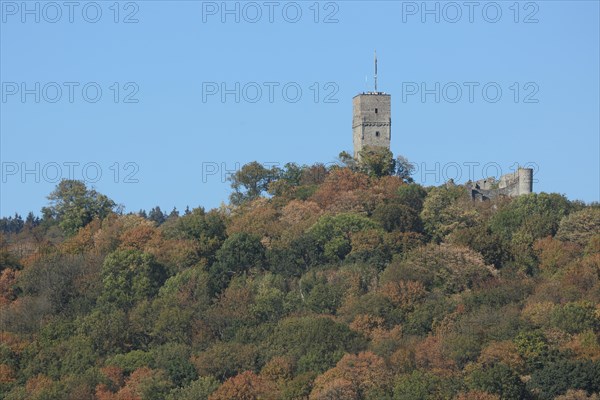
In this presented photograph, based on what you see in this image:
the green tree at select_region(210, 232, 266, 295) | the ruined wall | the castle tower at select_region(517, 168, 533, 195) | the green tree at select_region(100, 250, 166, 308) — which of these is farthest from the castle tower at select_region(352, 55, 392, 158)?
the green tree at select_region(100, 250, 166, 308)

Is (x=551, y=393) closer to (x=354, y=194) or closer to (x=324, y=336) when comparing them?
(x=324, y=336)

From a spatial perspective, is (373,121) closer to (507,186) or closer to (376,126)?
(376,126)

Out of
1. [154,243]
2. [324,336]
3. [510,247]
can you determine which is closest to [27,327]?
[154,243]

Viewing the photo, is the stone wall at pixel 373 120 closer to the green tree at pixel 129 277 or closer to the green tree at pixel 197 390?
the green tree at pixel 129 277

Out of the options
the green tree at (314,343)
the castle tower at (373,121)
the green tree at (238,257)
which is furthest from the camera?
the castle tower at (373,121)

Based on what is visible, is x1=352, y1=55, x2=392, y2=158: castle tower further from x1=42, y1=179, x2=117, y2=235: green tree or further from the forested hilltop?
x1=42, y1=179, x2=117, y2=235: green tree

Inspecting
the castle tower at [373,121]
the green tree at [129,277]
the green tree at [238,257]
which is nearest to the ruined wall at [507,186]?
the castle tower at [373,121]

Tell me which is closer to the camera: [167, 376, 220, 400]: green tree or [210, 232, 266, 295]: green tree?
[167, 376, 220, 400]: green tree
